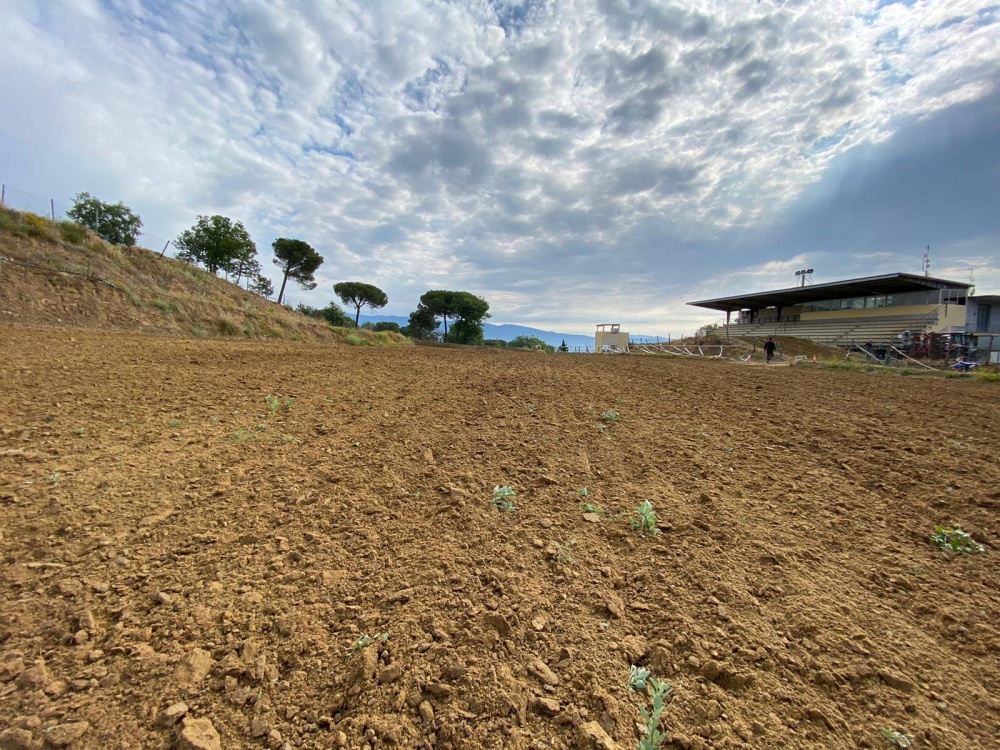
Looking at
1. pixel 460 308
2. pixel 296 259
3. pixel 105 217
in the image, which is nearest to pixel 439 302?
pixel 460 308

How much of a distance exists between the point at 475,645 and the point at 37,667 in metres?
1.67

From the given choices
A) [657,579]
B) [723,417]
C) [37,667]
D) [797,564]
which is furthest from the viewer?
[723,417]

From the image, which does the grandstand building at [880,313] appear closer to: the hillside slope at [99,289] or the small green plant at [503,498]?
the small green plant at [503,498]

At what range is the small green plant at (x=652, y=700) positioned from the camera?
52.9 inches

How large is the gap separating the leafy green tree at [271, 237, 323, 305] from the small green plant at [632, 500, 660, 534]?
141 ft

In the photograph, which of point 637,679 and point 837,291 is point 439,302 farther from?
point 637,679

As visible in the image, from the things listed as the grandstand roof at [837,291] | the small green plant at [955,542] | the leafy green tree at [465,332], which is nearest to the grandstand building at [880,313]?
the grandstand roof at [837,291]

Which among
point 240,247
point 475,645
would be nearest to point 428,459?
point 475,645

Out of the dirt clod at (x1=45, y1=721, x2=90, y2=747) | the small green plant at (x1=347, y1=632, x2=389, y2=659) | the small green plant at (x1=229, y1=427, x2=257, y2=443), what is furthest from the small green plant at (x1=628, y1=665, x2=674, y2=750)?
the small green plant at (x1=229, y1=427, x2=257, y2=443)

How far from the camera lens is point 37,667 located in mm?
1490

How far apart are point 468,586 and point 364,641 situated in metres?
0.55

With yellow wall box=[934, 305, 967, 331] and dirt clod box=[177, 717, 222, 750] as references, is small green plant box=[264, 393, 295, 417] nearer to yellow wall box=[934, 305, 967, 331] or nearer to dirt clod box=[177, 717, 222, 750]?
dirt clod box=[177, 717, 222, 750]

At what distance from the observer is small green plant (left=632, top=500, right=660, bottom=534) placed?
261cm

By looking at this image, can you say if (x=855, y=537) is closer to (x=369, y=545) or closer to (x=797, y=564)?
(x=797, y=564)
